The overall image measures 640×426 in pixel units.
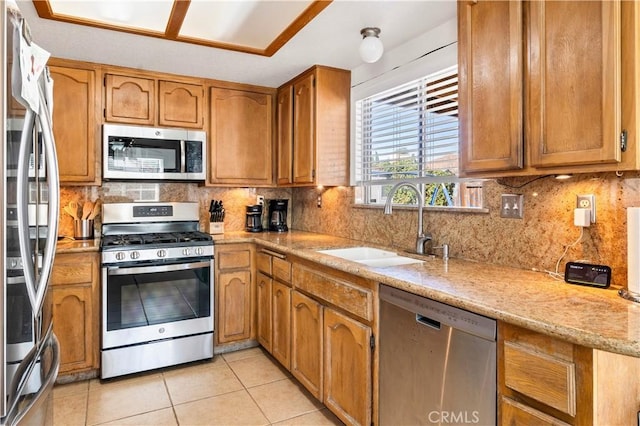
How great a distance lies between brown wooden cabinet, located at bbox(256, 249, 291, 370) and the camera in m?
2.69

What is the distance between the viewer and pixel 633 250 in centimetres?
134

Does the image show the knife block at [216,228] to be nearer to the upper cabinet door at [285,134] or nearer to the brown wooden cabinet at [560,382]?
the upper cabinet door at [285,134]

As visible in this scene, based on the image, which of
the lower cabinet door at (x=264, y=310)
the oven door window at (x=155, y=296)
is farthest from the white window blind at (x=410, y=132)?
the oven door window at (x=155, y=296)

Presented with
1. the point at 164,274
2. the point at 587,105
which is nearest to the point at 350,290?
the point at 587,105

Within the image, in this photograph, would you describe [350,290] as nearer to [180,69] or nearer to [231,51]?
[231,51]

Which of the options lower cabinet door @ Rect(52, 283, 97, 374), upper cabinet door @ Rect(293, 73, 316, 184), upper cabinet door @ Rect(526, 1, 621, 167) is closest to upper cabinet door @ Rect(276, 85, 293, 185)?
upper cabinet door @ Rect(293, 73, 316, 184)

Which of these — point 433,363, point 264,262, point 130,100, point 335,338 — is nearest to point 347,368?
point 335,338

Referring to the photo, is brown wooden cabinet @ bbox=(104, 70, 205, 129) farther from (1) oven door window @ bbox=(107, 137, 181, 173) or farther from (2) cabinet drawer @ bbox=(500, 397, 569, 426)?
(2) cabinet drawer @ bbox=(500, 397, 569, 426)

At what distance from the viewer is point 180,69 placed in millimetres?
3109

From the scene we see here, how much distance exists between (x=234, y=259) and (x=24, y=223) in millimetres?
2080

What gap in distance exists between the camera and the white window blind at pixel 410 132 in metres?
2.31

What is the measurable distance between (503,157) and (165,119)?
2625 millimetres

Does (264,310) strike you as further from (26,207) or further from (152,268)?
(26,207)

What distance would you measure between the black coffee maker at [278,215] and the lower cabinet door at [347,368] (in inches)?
66.2
